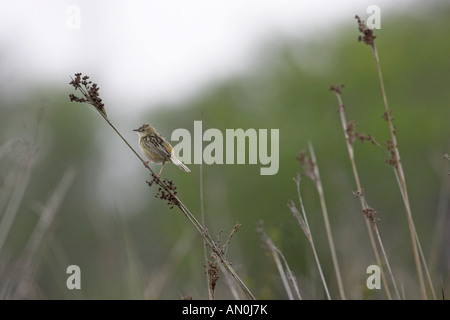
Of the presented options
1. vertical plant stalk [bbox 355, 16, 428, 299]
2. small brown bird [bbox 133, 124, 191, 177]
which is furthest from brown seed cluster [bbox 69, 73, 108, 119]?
small brown bird [bbox 133, 124, 191, 177]

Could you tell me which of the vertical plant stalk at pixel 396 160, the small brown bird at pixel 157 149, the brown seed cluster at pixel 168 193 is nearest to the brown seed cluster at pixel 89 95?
the brown seed cluster at pixel 168 193

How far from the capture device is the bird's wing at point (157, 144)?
→ 17.0ft

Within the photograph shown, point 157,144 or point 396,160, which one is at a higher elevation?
point 157,144

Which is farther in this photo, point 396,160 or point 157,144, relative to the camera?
point 157,144

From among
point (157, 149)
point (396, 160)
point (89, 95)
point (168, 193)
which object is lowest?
point (168, 193)

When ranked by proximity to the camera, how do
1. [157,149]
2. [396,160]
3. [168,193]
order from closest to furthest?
[168,193], [396,160], [157,149]

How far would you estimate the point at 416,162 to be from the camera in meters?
23.5

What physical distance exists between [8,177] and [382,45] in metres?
28.5

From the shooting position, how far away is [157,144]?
529 cm

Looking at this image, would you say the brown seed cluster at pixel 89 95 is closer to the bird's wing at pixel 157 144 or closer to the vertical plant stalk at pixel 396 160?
the vertical plant stalk at pixel 396 160

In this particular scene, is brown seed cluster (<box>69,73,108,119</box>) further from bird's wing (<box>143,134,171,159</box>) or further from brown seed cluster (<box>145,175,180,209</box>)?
bird's wing (<box>143,134,171,159</box>)

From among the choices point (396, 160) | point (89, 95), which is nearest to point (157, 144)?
point (89, 95)

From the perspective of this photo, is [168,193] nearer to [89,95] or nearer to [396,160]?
[89,95]

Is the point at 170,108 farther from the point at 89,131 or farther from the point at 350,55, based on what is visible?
the point at 350,55
